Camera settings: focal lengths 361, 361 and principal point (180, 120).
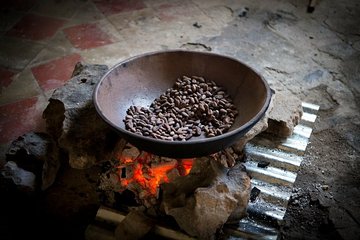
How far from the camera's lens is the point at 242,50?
347 cm

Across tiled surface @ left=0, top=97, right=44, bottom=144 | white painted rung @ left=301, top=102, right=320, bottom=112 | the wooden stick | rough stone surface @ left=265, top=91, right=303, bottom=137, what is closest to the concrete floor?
tiled surface @ left=0, top=97, right=44, bottom=144

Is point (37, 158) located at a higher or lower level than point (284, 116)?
lower

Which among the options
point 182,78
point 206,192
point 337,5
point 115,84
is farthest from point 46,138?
point 337,5

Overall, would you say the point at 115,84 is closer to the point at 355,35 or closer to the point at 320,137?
the point at 320,137

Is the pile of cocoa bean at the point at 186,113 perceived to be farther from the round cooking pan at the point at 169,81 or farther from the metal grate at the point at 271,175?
the metal grate at the point at 271,175

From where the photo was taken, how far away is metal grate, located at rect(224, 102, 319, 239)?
1.96 meters

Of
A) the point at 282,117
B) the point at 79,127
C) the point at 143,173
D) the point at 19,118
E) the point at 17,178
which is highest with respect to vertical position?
the point at 282,117

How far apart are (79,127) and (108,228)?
63 cm

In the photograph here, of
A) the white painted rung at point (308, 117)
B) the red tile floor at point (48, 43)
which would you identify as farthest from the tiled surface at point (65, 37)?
the white painted rung at point (308, 117)

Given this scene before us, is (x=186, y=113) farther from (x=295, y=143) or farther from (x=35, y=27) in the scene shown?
(x=35, y=27)

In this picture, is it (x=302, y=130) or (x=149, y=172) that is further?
(x=302, y=130)

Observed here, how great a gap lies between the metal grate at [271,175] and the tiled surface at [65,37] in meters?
1.56

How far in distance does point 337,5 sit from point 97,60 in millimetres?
2717

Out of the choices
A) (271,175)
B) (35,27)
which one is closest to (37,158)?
(271,175)
